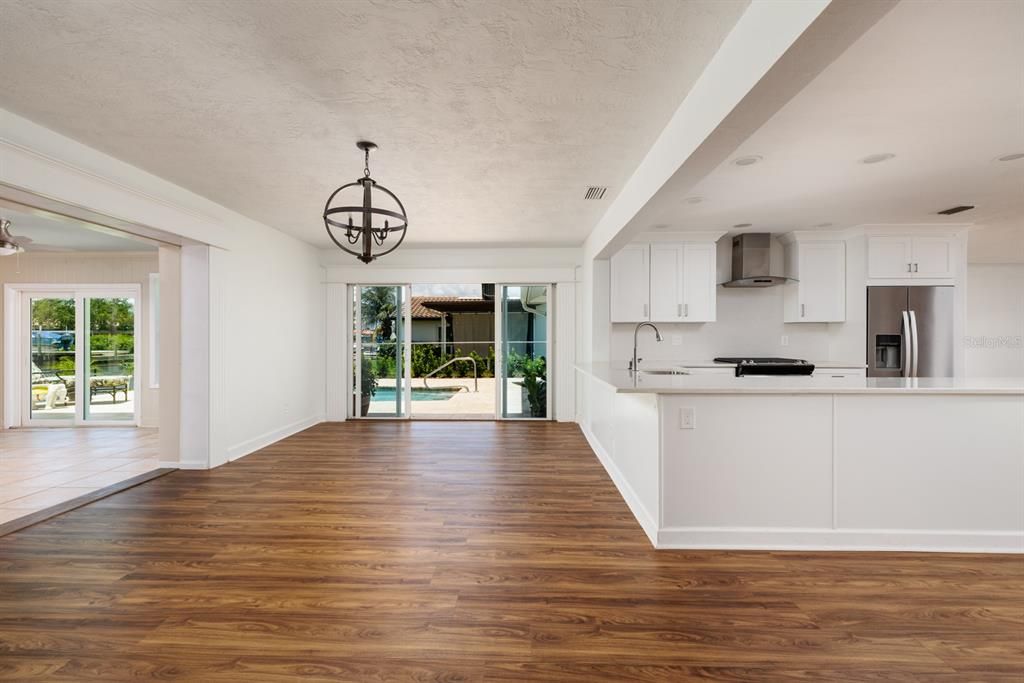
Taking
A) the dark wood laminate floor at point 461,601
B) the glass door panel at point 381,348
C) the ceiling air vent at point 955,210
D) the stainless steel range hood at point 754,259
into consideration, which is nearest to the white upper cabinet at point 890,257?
the ceiling air vent at point 955,210

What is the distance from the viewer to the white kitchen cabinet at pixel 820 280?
212 inches

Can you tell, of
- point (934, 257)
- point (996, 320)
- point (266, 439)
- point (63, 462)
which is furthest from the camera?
point (996, 320)

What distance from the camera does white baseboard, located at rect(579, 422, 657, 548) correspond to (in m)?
2.82

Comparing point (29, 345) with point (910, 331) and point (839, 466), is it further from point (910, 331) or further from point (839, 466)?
point (910, 331)

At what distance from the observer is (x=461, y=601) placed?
2150 mm

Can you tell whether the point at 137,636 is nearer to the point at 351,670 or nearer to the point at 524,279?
the point at 351,670

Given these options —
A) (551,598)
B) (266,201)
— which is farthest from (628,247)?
(551,598)

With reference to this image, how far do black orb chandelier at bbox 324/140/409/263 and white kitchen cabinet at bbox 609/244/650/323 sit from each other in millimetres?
2516

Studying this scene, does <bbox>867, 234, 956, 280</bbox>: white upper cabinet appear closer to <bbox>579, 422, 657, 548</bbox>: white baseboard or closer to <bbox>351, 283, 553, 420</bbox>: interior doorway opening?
<bbox>579, 422, 657, 548</bbox>: white baseboard

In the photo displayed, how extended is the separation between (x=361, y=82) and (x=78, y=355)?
22.3 ft

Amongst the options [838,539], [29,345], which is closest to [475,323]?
[29,345]

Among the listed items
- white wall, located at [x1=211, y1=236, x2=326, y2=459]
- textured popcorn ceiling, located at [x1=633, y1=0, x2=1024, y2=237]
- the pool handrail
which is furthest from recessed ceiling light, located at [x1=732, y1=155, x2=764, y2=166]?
the pool handrail

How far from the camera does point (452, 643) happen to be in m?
1.87

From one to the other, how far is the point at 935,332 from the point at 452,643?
20.0 ft
